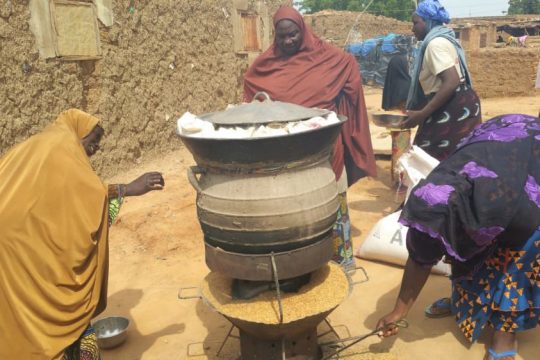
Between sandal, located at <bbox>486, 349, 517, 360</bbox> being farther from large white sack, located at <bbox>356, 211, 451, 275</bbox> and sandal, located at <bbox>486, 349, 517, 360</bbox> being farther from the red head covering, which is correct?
the red head covering

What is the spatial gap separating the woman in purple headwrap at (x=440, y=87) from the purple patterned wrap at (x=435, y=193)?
73.0 inches

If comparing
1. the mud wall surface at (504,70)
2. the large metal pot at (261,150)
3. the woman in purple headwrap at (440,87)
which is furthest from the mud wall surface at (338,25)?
the large metal pot at (261,150)

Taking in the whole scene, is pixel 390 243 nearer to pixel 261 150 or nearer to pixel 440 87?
pixel 440 87

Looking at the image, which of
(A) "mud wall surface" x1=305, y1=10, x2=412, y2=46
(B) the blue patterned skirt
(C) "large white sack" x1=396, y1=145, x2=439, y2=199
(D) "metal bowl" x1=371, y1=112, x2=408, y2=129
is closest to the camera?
(B) the blue patterned skirt

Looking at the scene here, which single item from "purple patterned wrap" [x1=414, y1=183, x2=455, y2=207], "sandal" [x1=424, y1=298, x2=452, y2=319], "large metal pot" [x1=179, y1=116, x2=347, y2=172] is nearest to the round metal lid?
"large metal pot" [x1=179, y1=116, x2=347, y2=172]

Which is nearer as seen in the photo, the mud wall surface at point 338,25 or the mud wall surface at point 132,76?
the mud wall surface at point 132,76

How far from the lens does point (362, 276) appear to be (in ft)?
12.9

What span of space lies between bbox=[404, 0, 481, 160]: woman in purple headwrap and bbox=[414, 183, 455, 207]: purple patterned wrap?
1854mm

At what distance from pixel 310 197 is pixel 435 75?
2.18m

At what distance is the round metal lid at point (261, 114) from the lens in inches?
87.2

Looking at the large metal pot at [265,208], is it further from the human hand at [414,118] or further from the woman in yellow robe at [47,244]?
the human hand at [414,118]

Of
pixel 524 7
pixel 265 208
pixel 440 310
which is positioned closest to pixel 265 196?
pixel 265 208

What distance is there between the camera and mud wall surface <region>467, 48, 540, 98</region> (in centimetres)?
1217

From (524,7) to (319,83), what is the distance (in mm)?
53392
